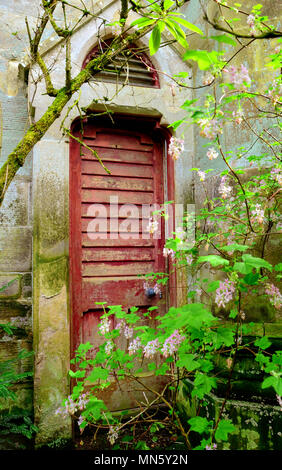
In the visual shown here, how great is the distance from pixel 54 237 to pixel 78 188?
21.2 inches

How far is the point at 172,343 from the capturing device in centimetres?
173

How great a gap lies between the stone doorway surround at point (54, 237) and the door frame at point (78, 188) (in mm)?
122

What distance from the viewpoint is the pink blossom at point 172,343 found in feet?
5.65

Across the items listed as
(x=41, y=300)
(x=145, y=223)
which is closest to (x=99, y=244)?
(x=145, y=223)

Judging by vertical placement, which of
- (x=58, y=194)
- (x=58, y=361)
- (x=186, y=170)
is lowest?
(x=58, y=361)

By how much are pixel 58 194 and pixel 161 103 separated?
1.34 metres

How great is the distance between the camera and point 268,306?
2.47 metres

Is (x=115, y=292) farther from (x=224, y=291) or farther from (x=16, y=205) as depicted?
(x=224, y=291)

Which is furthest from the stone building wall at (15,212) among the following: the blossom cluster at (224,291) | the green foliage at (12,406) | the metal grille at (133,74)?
the blossom cluster at (224,291)

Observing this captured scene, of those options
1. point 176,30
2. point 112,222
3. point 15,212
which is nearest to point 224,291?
point 176,30

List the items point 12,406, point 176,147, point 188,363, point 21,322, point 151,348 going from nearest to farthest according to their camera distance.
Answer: point 188,363, point 176,147, point 151,348, point 12,406, point 21,322

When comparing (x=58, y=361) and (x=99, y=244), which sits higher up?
(x=99, y=244)

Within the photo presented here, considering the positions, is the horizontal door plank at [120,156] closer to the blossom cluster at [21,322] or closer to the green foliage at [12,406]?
the blossom cluster at [21,322]

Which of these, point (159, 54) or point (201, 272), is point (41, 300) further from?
point (159, 54)
